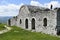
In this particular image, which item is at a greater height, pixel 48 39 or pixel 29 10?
pixel 29 10

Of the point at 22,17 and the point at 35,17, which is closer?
the point at 35,17

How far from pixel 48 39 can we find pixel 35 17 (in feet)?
34.8

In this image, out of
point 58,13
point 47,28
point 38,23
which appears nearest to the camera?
point 58,13

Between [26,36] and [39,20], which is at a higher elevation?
[39,20]

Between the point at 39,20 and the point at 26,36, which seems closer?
the point at 26,36

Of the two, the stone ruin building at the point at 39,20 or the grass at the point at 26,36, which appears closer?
the grass at the point at 26,36

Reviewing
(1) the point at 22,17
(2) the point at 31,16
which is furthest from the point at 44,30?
(1) the point at 22,17

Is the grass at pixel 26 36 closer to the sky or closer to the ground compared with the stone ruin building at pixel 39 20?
closer to the ground

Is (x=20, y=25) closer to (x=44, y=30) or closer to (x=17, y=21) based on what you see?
(x=17, y=21)

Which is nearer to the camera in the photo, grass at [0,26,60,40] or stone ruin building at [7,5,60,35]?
grass at [0,26,60,40]

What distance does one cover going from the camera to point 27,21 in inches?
1574

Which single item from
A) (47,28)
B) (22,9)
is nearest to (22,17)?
(22,9)

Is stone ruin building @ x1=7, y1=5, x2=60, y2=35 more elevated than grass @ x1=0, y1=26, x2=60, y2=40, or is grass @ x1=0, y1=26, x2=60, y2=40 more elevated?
stone ruin building @ x1=7, y1=5, x2=60, y2=35

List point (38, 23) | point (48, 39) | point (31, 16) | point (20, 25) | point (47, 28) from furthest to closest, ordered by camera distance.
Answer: point (20, 25)
point (31, 16)
point (38, 23)
point (47, 28)
point (48, 39)
